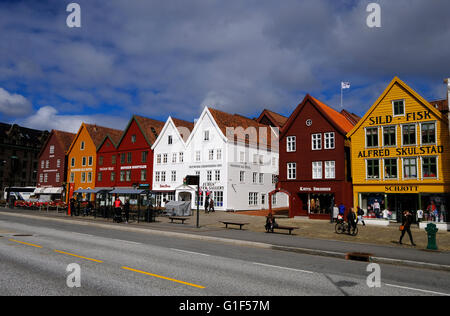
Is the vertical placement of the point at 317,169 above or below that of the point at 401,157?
below

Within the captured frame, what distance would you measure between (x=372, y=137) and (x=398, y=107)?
10.9ft

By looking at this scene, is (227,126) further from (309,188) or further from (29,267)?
(29,267)

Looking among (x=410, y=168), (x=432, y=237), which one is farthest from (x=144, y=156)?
(x=432, y=237)

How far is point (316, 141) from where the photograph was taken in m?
35.8

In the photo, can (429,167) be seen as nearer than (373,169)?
Yes

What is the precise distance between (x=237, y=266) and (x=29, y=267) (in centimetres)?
573

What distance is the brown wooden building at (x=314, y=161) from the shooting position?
3403cm

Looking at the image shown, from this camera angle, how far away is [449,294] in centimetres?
805

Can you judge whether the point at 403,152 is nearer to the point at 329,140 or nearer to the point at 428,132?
the point at 428,132

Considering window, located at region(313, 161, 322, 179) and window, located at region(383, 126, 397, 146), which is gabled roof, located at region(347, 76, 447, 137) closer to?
window, located at region(383, 126, 397, 146)

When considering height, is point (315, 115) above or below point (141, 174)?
above

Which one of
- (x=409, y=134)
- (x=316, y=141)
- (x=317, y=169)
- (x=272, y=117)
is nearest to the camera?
(x=409, y=134)
